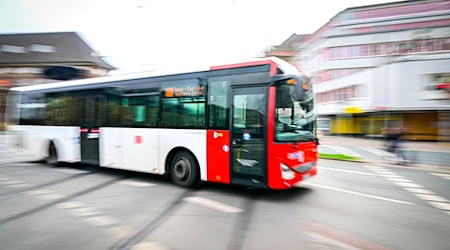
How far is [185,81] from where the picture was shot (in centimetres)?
764

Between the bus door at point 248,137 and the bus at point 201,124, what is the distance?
0.07 feet

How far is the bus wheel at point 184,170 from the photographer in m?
7.36

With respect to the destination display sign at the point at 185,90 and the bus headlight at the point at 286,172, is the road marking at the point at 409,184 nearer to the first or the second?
the bus headlight at the point at 286,172

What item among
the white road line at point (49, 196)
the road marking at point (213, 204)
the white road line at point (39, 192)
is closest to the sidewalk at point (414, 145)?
the road marking at point (213, 204)

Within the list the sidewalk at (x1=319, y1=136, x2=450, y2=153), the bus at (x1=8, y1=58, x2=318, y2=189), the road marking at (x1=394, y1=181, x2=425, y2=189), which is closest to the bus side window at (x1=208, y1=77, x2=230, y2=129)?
the bus at (x1=8, y1=58, x2=318, y2=189)

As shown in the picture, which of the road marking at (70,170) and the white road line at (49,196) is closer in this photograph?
the white road line at (49,196)

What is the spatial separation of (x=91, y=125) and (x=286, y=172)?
6567mm

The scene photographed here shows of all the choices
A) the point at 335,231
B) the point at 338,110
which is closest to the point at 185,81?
the point at 335,231

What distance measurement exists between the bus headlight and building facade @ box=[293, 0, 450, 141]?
2104 centimetres

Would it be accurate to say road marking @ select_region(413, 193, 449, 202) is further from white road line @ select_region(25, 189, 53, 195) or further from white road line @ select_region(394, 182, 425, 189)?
white road line @ select_region(25, 189, 53, 195)

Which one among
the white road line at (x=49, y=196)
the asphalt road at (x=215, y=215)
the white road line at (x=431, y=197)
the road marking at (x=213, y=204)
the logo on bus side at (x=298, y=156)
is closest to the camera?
the asphalt road at (x=215, y=215)

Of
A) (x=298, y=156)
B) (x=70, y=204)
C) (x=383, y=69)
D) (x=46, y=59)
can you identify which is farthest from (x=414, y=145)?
(x=46, y=59)

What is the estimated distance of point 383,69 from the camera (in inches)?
1184

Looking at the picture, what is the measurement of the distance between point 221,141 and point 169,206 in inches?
72.3
